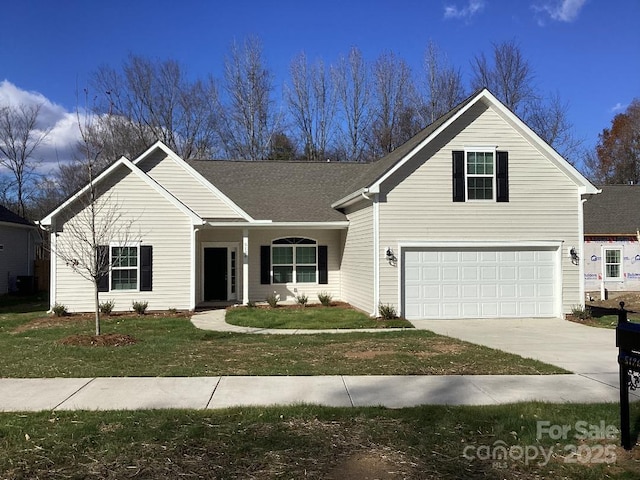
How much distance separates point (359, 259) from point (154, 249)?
6543mm

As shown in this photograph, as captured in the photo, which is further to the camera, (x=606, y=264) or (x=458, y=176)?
(x=606, y=264)

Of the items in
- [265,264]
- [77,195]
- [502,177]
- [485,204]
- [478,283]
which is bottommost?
[478,283]

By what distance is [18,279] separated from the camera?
2397 cm

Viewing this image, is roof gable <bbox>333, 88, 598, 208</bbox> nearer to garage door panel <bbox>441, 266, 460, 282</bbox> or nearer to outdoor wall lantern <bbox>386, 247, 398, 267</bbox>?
outdoor wall lantern <bbox>386, 247, 398, 267</bbox>

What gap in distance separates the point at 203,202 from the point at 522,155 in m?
10.5

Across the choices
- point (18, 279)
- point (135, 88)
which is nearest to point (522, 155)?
point (18, 279)

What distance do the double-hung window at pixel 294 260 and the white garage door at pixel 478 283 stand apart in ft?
15.9

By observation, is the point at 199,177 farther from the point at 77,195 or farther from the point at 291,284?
the point at 291,284

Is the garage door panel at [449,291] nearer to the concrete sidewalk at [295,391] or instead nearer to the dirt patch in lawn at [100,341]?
the concrete sidewalk at [295,391]

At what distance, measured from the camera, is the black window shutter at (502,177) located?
15.3m

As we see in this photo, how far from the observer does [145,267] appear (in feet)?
54.0

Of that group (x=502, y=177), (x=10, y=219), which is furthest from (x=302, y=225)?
(x=10, y=219)

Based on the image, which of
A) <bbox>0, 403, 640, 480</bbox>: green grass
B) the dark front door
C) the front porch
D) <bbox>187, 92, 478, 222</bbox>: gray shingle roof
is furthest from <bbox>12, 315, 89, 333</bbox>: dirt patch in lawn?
<bbox>0, 403, 640, 480</bbox>: green grass

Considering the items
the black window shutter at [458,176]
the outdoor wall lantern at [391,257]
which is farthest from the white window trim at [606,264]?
the outdoor wall lantern at [391,257]
